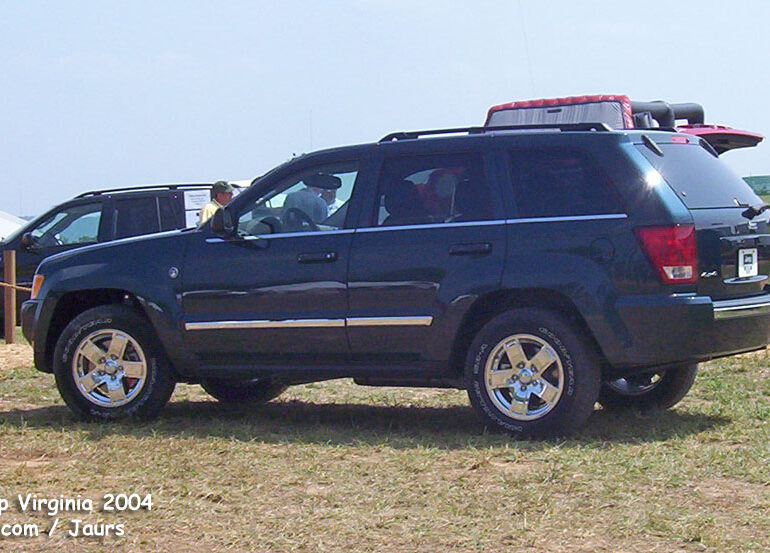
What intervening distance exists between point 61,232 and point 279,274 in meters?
7.79

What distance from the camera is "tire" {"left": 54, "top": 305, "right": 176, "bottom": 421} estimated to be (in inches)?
320

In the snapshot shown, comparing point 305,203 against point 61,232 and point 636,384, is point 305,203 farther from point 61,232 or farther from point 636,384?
point 61,232

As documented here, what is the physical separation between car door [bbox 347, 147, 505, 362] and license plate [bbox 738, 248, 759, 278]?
1370mm

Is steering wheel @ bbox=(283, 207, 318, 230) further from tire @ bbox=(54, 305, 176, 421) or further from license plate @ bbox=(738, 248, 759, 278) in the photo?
license plate @ bbox=(738, 248, 759, 278)

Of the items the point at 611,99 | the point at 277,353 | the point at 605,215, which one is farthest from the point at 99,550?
the point at 611,99

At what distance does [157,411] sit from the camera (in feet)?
26.7

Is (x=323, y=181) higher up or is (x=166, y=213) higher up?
(x=323, y=181)

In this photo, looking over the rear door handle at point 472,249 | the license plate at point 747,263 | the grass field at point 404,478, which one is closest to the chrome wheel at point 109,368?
the grass field at point 404,478

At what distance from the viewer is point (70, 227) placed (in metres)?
14.8

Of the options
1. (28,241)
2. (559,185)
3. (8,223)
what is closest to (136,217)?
(28,241)

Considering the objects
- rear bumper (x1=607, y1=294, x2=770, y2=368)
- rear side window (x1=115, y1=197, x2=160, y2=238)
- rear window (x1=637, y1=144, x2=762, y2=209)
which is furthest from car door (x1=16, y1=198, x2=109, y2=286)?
rear bumper (x1=607, y1=294, x2=770, y2=368)

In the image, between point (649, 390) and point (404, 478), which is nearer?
point (404, 478)

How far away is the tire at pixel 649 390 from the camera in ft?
26.2

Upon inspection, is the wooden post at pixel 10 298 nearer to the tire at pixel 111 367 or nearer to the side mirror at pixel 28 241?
the side mirror at pixel 28 241
